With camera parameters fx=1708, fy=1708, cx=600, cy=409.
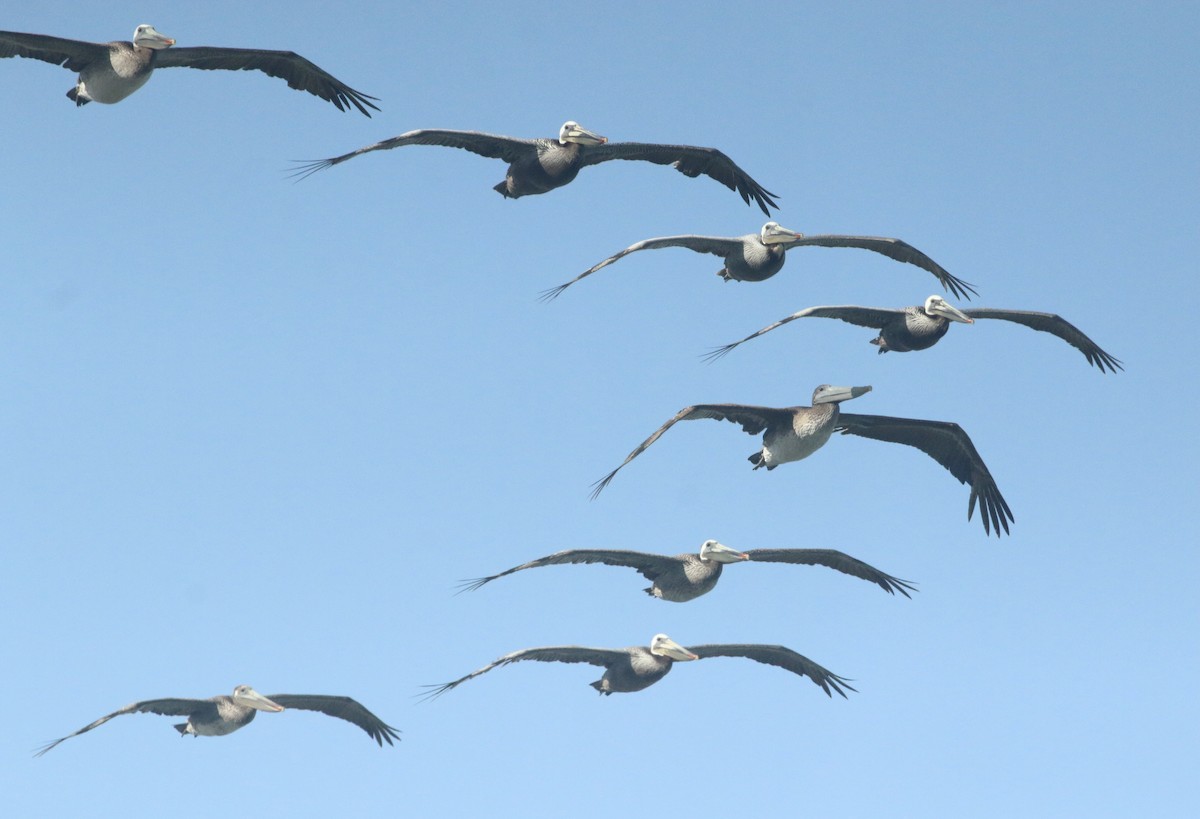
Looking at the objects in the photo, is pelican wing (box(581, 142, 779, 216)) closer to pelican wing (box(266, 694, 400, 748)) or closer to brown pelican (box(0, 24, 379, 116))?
brown pelican (box(0, 24, 379, 116))

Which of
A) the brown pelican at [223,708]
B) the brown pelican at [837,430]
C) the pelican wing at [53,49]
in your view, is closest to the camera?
the pelican wing at [53,49]

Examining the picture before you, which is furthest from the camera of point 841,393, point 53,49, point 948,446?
point 948,446

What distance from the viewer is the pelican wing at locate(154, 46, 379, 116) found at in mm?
28641

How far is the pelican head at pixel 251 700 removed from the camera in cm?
3228

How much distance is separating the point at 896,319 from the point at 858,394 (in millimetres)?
1645

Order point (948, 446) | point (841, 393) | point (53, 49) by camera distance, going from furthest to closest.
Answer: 1. point (948, 446)
2. point (841, 393)
3. point (53, 49)

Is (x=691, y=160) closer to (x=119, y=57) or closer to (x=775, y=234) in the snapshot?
(x=775, y=234)

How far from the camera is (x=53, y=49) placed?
2745 cm

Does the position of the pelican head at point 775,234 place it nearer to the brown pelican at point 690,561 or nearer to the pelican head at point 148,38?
the brown pelican at point 690,561

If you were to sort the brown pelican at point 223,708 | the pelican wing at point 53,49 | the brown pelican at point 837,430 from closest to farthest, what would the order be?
1. the pelican wing at point 53,49
2. the brown pelican at point 837,430
3. the brown pelican at point 223,708

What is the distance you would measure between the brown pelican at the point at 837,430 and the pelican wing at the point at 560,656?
3724 millimetres

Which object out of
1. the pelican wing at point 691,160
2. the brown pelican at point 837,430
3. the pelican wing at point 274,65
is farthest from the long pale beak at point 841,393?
the pelican wing at point 274,65

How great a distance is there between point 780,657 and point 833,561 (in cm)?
248

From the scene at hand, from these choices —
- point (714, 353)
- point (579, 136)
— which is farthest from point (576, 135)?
point (714, 353)
